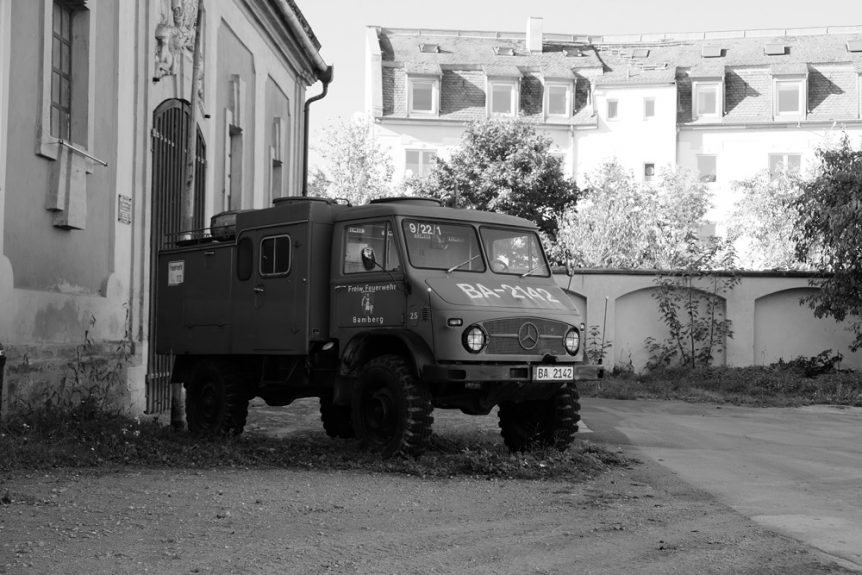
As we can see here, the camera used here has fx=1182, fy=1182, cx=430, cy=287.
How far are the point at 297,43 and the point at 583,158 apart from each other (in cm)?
3033

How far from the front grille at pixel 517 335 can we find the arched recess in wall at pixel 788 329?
14176 millimetres

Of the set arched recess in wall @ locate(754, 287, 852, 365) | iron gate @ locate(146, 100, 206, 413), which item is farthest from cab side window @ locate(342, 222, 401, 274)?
arched recess in wall @ locate(754, 287, 852, 365)

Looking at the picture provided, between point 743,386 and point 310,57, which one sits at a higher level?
point 310,57

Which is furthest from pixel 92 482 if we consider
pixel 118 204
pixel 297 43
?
pixel 297 43

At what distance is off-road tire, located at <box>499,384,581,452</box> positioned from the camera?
11.2 m

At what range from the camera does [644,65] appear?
56.3 meters

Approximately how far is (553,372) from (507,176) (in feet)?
113

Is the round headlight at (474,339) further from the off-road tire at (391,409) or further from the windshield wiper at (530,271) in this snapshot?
the windshield wiper at (530,271)

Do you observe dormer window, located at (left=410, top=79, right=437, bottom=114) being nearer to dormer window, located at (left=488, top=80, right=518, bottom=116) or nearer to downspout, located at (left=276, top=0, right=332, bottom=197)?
dormer window, located at (left=488, top=80, right=518, bottom=116)

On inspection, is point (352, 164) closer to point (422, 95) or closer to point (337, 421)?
point (422, 95)

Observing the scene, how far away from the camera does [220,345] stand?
41.2 ft

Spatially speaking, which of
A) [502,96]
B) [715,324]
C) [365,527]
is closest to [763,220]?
[502,96]

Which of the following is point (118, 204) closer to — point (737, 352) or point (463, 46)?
point (737, 352)

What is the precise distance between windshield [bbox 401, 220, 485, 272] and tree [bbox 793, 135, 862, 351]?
12284 millimetres
